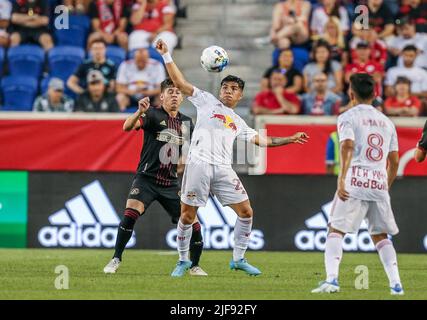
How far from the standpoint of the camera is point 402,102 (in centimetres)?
2022

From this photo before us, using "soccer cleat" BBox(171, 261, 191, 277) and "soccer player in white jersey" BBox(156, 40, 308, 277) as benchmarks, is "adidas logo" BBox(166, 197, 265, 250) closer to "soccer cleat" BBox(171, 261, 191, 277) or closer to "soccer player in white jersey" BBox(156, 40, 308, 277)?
"soccer cleat" BBox(171, 261, 191, 277)

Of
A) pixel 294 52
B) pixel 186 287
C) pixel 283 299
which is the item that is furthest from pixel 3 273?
pixel 294 52

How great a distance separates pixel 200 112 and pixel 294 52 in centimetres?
910

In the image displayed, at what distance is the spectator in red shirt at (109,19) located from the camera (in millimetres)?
21656

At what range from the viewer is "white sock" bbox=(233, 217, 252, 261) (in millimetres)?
12828

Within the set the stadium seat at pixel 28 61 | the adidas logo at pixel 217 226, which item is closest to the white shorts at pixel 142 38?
the stadium seat at pixel 28 61

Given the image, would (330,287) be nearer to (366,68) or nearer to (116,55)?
(366,68)

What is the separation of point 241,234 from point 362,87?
291 centimetres

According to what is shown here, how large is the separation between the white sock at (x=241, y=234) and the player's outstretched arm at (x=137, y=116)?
1.51 metres

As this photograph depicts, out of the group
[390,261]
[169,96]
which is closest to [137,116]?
[169,96]

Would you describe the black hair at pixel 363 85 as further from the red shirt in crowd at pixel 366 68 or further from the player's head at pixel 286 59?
the red shirt in crowd at pixel 366 68

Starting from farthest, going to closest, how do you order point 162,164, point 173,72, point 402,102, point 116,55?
point 116,55
point 402,102
point 162,164
point 173,72

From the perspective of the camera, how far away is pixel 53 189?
17422mm

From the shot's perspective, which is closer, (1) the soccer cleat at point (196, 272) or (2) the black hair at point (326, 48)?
(1) the soccer cleat at point (196, 272)
